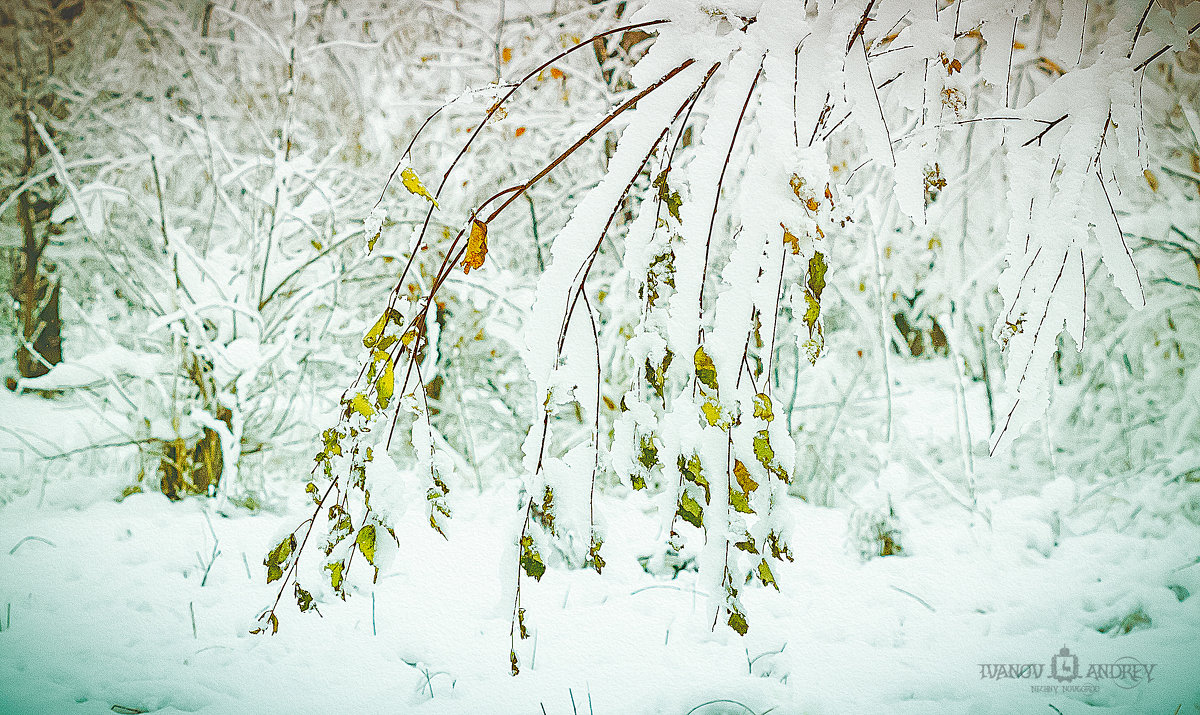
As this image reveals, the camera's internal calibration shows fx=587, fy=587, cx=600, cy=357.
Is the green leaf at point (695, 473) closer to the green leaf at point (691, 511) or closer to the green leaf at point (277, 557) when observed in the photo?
the green leaf at point (691, 511)

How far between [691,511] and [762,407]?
0.40 feet

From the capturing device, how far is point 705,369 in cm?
52

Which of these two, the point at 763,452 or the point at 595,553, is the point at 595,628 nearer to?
the point at 595,553

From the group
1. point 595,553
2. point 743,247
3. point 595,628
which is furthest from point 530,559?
point 595,628

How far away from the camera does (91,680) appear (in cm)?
115

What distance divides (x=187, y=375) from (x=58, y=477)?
771 mm

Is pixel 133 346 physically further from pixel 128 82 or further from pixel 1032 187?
pixel 1032 187

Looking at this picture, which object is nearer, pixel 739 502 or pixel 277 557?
pixel 739 502

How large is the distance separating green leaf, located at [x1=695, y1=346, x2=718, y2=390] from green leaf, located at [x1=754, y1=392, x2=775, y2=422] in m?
0.07

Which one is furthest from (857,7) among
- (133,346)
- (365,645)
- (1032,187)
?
(133,346)

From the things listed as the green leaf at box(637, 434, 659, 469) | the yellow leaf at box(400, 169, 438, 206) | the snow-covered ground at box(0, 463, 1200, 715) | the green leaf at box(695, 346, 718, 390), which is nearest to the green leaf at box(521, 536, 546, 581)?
the green leaf at box(637, 434, 659, 469)

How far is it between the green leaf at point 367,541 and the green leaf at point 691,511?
343mm

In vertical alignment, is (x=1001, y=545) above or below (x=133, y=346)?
below

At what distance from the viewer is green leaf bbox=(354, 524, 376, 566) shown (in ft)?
2.09
